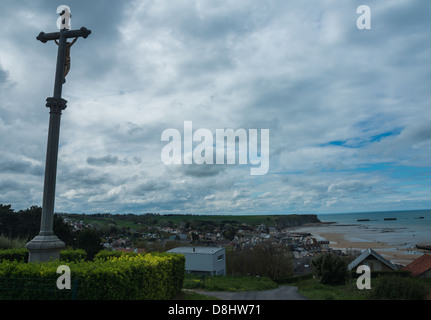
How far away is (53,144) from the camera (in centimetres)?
1130

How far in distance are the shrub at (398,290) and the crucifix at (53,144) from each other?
12838mm

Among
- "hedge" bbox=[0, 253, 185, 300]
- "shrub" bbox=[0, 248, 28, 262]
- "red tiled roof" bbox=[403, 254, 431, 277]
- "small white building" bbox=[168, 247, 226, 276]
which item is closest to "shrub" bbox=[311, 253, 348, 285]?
"red tiled roof" bbox=[403, 254, 431, 277]

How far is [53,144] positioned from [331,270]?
1733 cm

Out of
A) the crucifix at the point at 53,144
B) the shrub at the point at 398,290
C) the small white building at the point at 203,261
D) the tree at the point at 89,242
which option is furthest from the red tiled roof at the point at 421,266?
the tree at the point at 89,242

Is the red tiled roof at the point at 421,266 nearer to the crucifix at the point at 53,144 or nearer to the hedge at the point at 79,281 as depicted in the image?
the hedge at the point at 79,281

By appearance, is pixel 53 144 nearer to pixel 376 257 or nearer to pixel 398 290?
pixel 398 290
